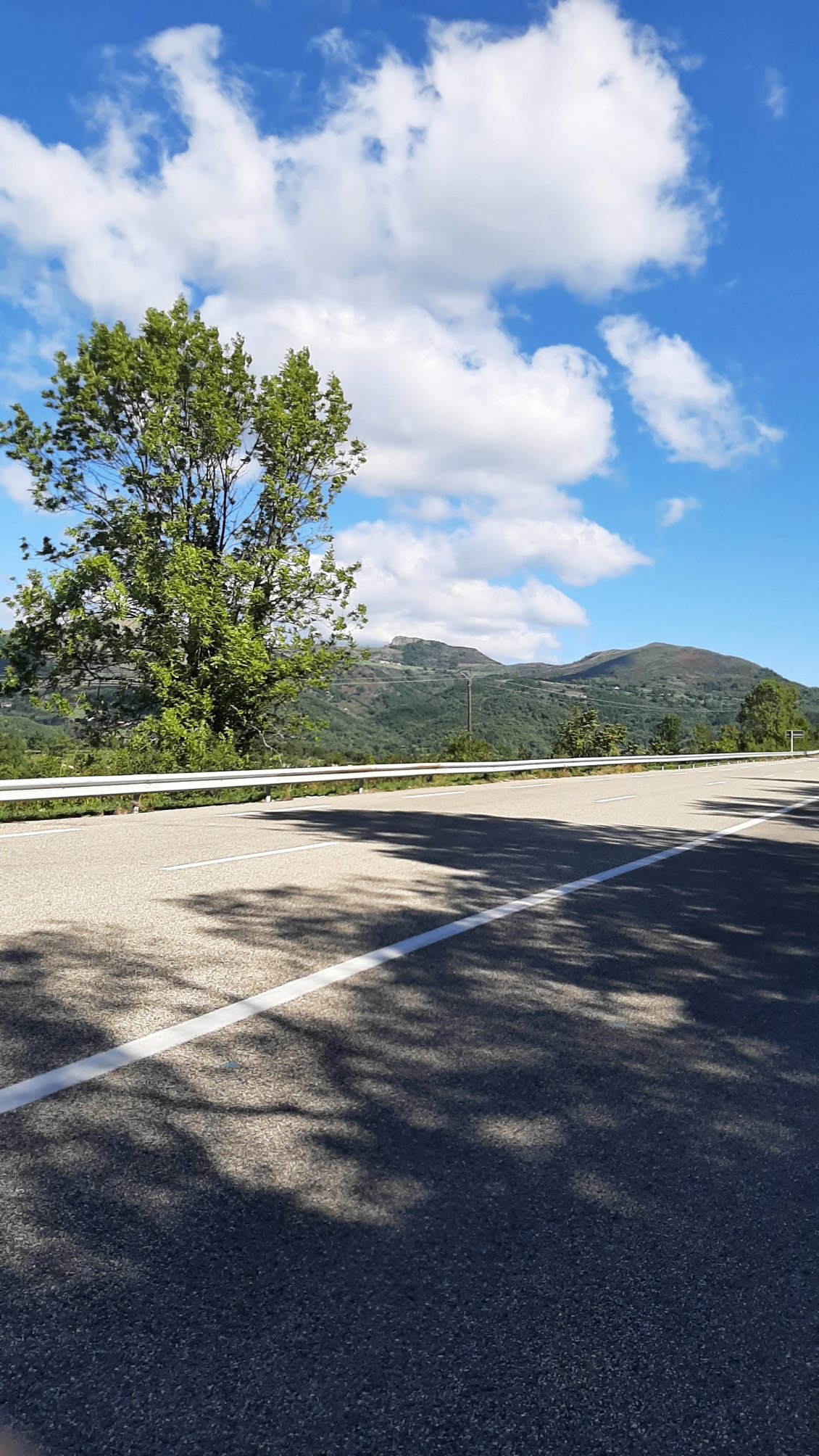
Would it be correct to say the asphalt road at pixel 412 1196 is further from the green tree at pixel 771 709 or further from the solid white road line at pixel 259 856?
the green tree at pixel 771 709

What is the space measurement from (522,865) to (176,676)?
16797 millimetres

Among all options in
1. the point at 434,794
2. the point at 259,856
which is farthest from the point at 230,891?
the point at 434,794

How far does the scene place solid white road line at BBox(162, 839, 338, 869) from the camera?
8.39 m

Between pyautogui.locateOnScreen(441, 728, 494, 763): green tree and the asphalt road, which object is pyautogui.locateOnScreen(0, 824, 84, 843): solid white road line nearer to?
the asphalt road

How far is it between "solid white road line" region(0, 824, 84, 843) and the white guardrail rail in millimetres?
757

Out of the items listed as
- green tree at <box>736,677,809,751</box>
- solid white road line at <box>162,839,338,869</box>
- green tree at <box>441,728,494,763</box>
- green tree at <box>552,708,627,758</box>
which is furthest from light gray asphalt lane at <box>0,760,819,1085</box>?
green tree at <box>736,677,809,751</box>

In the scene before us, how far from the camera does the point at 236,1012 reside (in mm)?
4105

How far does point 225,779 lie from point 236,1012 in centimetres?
1289

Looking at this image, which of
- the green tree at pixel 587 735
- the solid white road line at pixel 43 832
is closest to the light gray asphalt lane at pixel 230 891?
the solid white road line at pixel 43 832

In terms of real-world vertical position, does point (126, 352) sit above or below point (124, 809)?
above

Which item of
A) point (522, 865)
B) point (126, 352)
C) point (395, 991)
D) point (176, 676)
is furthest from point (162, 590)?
point (395, 991)

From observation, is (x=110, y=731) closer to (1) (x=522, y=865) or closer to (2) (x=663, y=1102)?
(1) (x=522, y=865)

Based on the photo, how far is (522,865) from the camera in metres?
8.82

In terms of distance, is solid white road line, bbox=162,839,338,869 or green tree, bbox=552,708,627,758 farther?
green tree, bbox=552,708,627,758
